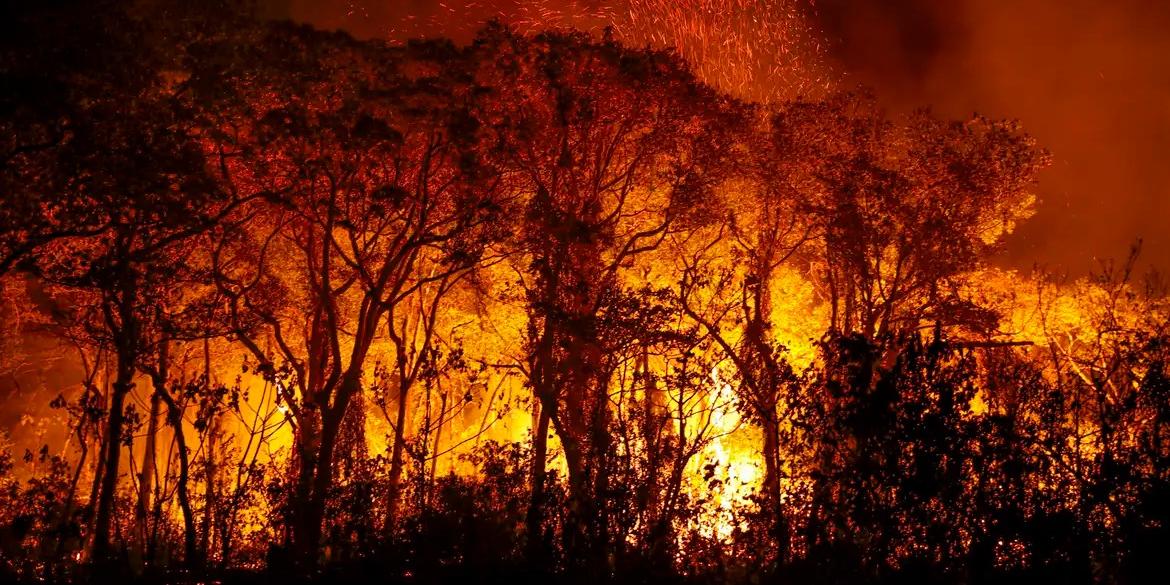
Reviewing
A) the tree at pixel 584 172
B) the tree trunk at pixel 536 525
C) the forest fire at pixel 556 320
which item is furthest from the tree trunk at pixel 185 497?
the tree at pixel 584 172

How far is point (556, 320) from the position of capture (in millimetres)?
14992

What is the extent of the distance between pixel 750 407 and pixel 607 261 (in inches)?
313

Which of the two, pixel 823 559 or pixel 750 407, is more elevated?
pixel 750 407

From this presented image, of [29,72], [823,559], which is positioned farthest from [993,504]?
[29,72]

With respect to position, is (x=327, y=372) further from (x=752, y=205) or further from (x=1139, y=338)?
(x=1139, y=338)

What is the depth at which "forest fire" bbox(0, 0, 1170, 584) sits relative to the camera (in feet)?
33.0

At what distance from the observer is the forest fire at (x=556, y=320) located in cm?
1005

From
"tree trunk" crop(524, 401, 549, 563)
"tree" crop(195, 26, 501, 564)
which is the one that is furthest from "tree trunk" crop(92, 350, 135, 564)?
"tree trunk" crop(524, 401, 549, 563)

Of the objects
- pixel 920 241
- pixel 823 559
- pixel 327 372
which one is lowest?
pixel 823 559

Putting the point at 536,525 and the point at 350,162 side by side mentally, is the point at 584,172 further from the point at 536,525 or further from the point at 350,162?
the point at 536,525

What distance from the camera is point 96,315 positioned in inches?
659

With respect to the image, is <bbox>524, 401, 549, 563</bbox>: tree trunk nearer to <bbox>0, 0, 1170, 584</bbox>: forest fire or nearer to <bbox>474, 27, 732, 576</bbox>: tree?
<bbox>0, 0, 1170, 584</bbox>: forest fire

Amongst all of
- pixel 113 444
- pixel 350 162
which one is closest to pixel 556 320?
pixel 350 162

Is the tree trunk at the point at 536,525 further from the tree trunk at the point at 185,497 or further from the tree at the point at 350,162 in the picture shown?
the tree trunk at the point at 185,497
